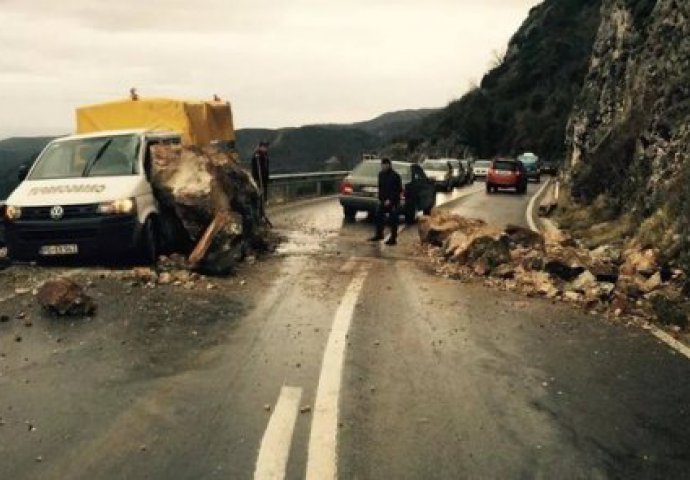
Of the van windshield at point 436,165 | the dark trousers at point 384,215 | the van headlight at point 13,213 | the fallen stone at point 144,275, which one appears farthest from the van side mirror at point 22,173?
the van windshield at point 436,165

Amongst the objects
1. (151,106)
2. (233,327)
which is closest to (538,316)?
(233,327)

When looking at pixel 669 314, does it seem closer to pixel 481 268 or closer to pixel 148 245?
pixel 481 268

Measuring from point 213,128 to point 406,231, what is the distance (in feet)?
17.7

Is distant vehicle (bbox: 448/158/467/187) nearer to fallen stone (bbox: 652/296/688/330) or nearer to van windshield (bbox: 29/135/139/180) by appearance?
van windshield (bbox: 29/135/139/180)

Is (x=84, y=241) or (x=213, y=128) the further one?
(x=213, y=128)

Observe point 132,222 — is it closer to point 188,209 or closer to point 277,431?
point 188,209

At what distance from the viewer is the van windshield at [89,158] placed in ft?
41.2

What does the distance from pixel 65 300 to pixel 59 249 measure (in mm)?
3072

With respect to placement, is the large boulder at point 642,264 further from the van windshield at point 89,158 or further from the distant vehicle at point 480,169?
the distant vehicle at point 480,169

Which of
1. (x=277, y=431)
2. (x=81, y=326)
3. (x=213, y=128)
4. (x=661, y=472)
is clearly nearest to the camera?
(x=661, y=472)

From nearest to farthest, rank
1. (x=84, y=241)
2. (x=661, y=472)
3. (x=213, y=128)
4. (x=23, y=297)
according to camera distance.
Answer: (x=661, y=472)
(x=23, y=297)
(x=84, y=241)
(x=213, y=128)

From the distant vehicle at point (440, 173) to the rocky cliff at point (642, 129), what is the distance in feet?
25.2

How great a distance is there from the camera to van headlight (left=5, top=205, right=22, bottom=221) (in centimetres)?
1176

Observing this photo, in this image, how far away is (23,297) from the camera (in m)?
9.56
